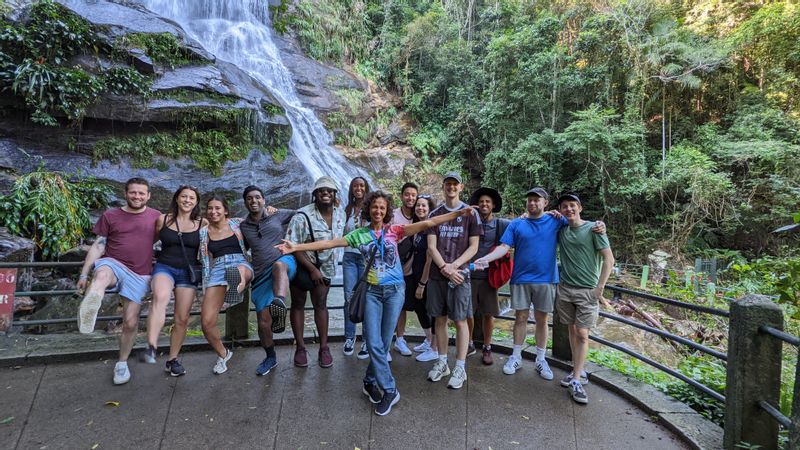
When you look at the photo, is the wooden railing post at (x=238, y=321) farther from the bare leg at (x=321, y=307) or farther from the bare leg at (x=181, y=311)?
the bare leg at (x=321, y=307)

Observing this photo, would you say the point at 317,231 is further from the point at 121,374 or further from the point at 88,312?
the point at 121,374

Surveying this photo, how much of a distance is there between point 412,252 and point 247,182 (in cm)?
885

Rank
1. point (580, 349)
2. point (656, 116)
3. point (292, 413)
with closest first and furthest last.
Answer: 1. point (292, 413)
2. point (580, 349)
3. point (656, 116)

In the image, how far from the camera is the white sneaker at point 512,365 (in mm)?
3865

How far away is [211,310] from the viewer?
11.6 ft

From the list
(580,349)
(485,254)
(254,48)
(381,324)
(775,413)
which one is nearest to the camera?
(775,413)

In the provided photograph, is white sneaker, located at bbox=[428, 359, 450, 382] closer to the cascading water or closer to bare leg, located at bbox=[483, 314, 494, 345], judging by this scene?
bare leg, located at bbox=[483, 314, 494, 345]

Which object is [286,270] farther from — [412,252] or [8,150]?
[8,150]

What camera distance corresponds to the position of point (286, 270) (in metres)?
3.48

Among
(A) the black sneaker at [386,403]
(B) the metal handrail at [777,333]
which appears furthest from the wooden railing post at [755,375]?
(A) the black sneaker at [386,403]

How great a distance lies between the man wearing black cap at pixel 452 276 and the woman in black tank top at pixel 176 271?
229 centimetres

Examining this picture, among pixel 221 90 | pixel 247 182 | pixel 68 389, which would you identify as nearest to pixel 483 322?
pixel 68 389

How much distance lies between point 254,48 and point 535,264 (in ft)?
60.9

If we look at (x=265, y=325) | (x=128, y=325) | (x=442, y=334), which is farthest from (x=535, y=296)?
(x=128, y=325)
